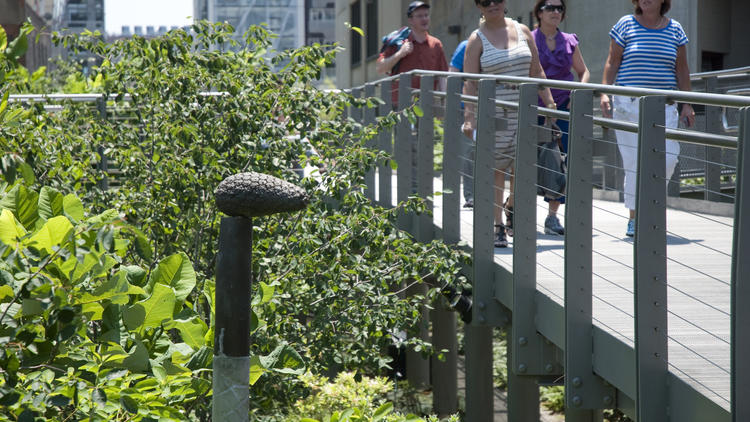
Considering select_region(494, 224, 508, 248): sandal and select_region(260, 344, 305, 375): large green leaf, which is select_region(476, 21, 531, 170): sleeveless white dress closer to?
select_region(494, 224, 508, 248): sandal

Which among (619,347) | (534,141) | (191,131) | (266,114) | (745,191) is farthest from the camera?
(266,114)

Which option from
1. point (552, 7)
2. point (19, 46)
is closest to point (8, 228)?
point (19, 46)

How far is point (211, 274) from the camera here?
7.52m

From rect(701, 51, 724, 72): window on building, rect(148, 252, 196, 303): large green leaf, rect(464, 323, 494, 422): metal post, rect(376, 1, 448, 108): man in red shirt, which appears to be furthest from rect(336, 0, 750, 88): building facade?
rect(148, 252, 196, 303): large green leaf

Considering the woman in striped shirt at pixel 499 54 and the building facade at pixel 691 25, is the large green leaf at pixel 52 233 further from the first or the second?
the building facade at pixel 691 25

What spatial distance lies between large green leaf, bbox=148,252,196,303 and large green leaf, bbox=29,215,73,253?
3.95 feet

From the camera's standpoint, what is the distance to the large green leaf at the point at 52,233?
3.54m

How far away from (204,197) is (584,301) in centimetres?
353

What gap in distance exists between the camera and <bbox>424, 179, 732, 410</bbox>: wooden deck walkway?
413 centimetres

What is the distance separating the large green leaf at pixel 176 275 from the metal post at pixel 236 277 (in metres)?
1.88

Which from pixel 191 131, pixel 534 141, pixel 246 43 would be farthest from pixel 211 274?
pixel 534 141

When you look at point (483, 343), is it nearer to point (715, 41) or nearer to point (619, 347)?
point (619, 347)

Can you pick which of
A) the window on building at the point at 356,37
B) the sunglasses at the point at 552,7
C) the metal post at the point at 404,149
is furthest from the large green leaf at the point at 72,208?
the window on building at the point at 356,37

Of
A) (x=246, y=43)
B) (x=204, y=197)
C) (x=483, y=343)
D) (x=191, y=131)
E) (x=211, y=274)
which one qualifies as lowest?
(x=483, y=343)
